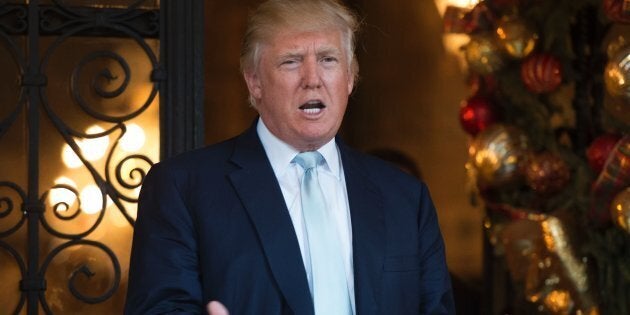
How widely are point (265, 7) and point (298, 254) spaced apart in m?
0.47

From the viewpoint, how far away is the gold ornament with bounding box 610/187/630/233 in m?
3.34

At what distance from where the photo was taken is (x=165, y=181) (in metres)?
2.32

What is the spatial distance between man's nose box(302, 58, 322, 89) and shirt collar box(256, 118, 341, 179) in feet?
0.43

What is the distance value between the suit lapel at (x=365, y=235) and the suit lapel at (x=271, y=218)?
10 cm

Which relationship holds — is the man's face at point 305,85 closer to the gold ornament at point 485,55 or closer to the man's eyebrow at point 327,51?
the man's eyebrow at point 327,51

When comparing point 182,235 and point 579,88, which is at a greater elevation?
point 579,88

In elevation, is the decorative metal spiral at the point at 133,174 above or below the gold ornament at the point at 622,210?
above

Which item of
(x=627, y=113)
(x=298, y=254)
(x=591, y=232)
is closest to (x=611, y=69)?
(x=627, y=113)

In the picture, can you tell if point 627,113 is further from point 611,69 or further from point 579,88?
point 579,88

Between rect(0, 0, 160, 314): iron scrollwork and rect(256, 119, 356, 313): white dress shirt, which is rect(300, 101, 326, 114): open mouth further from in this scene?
rect(0, 0, 160, 314): iron scrollwork

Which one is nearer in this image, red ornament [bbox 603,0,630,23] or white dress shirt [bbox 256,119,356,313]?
white dress shirt [bbox 256,119,356,313]

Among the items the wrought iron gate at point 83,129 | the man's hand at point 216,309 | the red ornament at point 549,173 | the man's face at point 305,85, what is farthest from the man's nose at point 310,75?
the red ornament at point 549,173

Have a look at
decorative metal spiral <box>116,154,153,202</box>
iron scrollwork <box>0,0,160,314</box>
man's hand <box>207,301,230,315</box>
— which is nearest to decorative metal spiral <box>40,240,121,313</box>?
iron scrollwork <box>0,0,160,314</box>

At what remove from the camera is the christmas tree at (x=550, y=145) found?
3.58m
